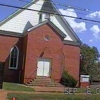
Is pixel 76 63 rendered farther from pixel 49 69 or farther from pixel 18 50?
pixel 18 50

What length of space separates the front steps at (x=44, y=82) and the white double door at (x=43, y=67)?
2.69 feet

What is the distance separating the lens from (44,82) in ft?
100

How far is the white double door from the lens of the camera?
32.2m

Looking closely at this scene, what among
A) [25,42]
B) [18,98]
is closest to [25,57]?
[25,42]

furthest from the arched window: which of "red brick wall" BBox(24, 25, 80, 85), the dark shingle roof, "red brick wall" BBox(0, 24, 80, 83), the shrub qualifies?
the dark shingle roof

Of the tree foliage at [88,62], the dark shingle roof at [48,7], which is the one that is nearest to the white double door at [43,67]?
the dark shingle roof at [48,7]

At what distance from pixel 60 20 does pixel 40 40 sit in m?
5.21

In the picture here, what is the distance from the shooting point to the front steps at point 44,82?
30.1 m

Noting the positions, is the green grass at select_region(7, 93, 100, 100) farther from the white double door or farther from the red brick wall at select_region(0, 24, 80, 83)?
the white double door

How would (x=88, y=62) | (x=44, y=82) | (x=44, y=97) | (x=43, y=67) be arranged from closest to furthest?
(x=44, y=97)
(x=44, y=82)
(x=43, y=67)
(x=88, y=62)

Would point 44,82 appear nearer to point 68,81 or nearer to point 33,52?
point 68,81

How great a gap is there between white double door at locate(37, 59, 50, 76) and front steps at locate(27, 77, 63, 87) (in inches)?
32.3

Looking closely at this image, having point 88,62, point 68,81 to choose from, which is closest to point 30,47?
point 68,81

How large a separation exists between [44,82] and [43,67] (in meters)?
2.41
